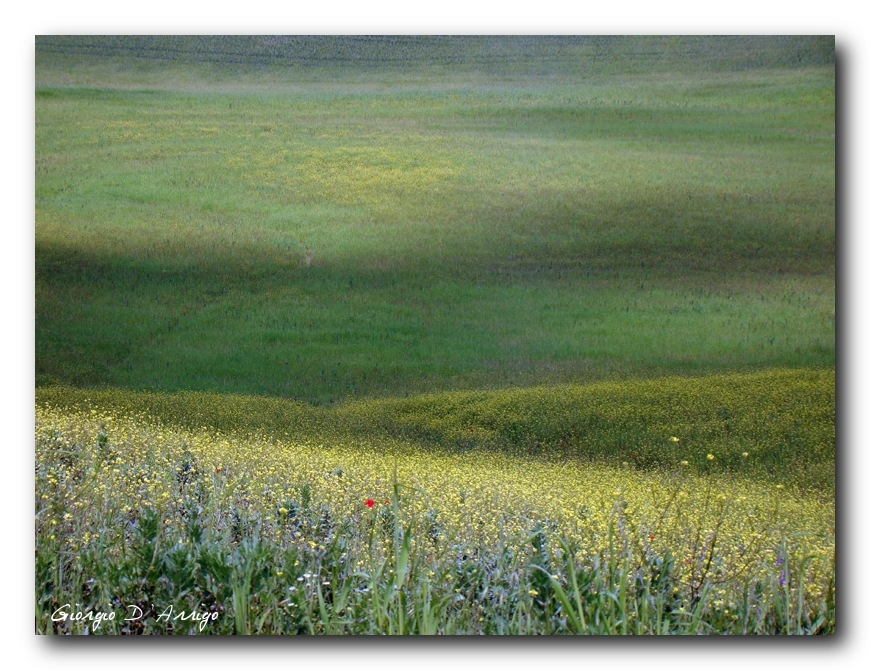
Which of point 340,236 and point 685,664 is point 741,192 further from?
point 685,664

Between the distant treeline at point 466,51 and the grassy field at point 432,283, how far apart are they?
1 cm

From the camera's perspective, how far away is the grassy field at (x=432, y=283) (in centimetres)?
354

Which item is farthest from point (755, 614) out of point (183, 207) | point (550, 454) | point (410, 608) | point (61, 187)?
point (61, 187)

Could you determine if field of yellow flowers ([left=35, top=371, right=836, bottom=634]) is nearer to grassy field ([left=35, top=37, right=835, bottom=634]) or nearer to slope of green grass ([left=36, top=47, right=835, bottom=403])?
grassy field ([left=35, top=37, right=835, bottom=634])

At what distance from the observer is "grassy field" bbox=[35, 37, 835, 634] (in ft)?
11.6

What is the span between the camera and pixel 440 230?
3678 mm

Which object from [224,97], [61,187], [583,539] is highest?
[224,97]

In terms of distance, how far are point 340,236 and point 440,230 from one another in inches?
16.7

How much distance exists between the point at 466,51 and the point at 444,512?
192 centimetres

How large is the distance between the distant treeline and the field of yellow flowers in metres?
1.33
